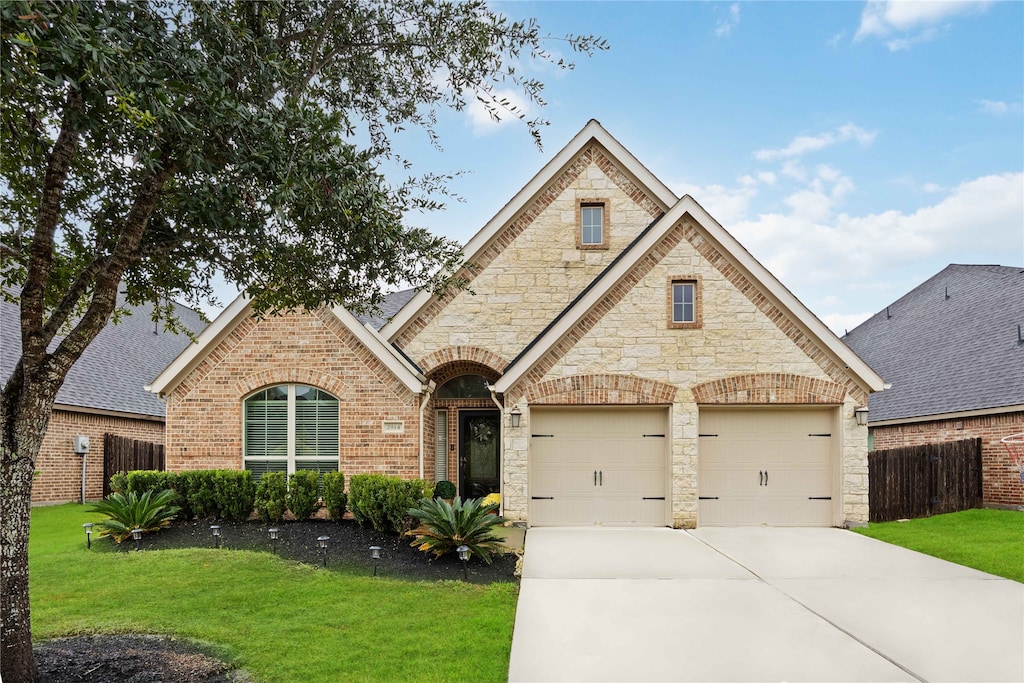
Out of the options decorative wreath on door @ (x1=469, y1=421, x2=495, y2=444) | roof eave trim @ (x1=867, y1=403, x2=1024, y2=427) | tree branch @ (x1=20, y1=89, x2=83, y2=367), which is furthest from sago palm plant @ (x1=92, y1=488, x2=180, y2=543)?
roof eave trim @ (x1=867, y1=403, x2=1024, y2=427)

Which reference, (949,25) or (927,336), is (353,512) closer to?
(949,25)

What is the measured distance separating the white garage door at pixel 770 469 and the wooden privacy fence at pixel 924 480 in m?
1.68

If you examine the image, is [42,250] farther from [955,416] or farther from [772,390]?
[955,416]

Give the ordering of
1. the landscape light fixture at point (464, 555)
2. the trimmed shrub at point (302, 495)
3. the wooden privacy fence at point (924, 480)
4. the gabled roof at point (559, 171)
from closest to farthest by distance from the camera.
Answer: the landscape light fixture at point (464, 555) → the trimmed shrub at point (302, 495) → the wooden privacy fence at point (924, 480) → the gabled roof at point (559, 171)

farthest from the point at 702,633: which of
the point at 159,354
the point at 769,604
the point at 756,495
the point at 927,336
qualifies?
the point at 159,354

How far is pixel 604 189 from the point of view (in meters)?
15.0

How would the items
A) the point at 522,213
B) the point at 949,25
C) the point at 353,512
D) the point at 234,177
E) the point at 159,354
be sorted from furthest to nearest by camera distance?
the point at 159,354, the point at 522,213, the point at 353,512, the point at 949,25, the point at 234,177

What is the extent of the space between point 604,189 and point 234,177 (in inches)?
417

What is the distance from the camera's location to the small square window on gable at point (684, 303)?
1223 cm

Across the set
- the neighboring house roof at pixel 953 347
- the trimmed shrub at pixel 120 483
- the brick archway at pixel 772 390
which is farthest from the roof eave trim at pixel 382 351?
the neighboring house roof at pixel 953 347

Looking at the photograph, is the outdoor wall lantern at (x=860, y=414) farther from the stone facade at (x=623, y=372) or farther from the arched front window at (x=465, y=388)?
the arched front window at (x=465, y=388)

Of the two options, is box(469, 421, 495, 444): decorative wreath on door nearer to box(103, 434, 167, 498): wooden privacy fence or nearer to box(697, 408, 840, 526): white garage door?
box(697, 408, 840, 526): white garage door

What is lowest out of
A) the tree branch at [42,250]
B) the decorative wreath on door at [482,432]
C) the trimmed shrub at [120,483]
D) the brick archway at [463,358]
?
the trimmed shrub at [120,483]

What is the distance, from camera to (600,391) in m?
12.2
